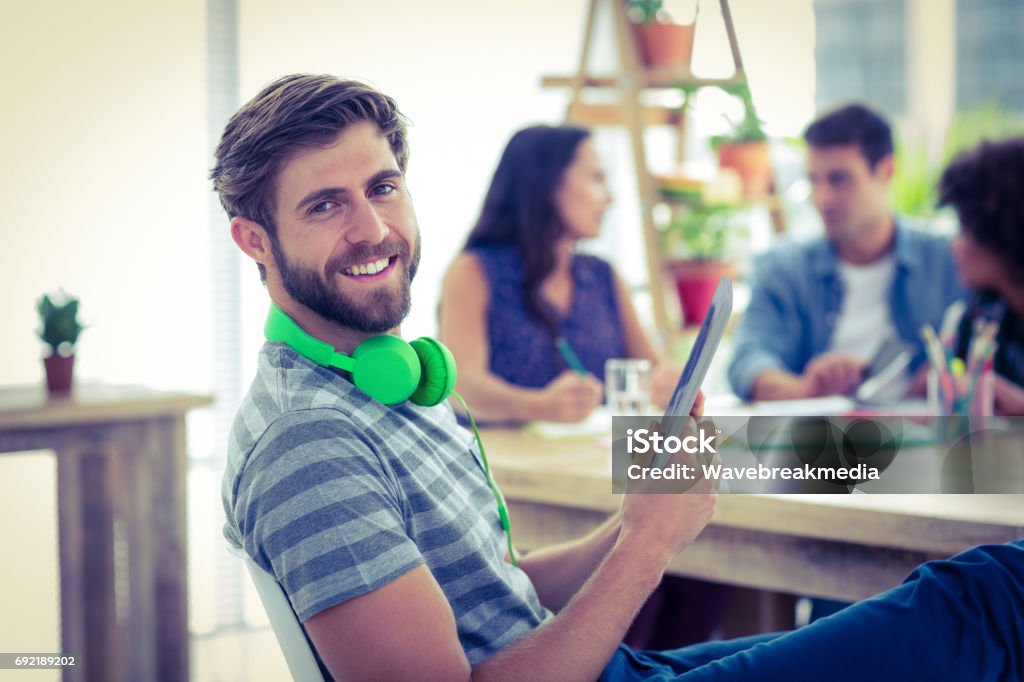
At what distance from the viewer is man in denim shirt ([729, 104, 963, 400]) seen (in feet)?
8.74

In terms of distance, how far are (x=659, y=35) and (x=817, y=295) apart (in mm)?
1064

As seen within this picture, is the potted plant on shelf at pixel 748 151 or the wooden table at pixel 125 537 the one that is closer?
the wooden table at pixel 125 537

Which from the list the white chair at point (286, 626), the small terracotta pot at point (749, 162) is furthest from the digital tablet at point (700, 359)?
the small terracotta pot at point (749, 162)

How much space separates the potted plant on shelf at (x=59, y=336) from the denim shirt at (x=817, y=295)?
1595mm

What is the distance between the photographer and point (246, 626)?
2895 mm

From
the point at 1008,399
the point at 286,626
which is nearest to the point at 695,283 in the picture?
the point at 1008,399

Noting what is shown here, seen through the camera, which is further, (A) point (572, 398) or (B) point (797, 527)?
(A) point (572, 398)

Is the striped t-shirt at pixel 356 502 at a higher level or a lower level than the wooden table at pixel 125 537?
higher

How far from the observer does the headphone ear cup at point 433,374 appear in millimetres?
1104

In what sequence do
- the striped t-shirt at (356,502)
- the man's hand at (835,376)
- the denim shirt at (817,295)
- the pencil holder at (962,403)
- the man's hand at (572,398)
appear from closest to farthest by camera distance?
1. the striped t-shirt at (356,502)
2. the pencil holder at (962,403)
3. the man's hand at (572,398)
4. the man's hand at (835,376)
5. the denim shirt at (817,295)

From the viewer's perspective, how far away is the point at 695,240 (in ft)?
11.0

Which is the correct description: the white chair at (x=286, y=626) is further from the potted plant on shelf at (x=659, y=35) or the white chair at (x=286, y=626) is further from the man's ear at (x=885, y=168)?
the potted plant on shelf at (x=659, y=35)

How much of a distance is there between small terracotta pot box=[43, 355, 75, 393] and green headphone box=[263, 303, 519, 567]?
1.38m

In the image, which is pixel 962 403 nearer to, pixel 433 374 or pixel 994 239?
pixel 994 239
